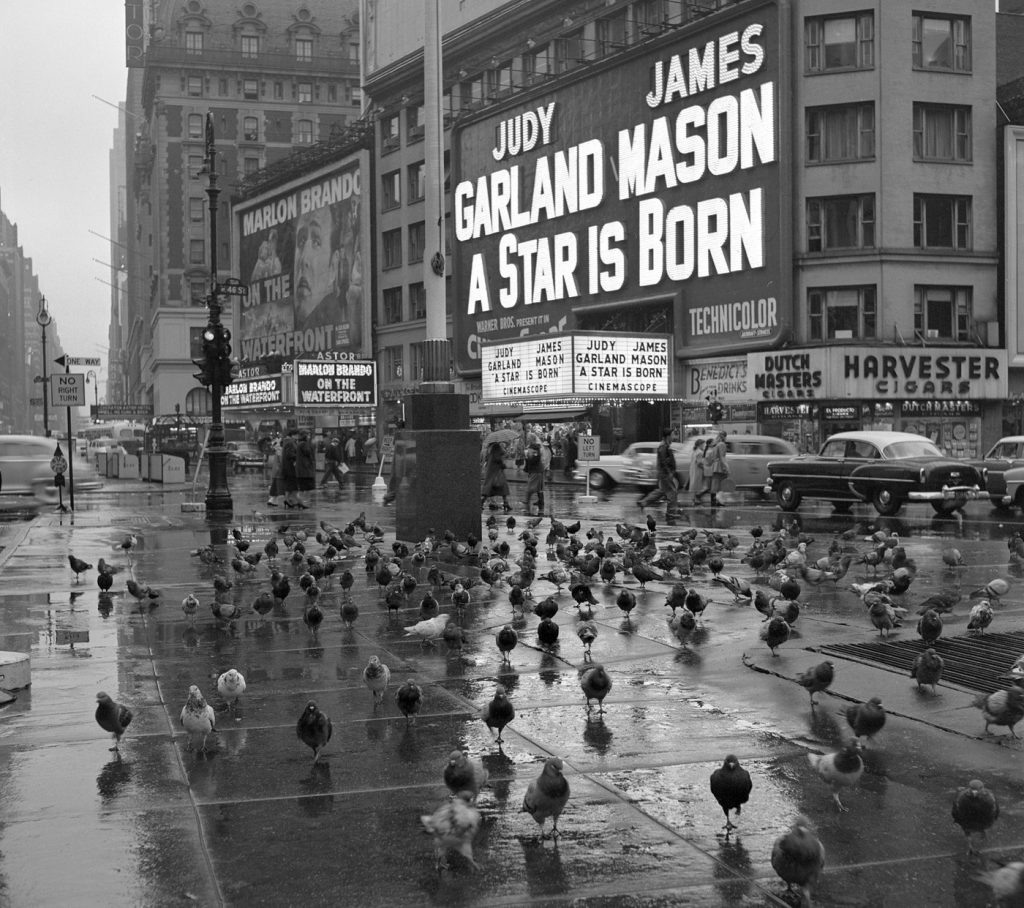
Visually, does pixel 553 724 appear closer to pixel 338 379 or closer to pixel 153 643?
pixel 153 643

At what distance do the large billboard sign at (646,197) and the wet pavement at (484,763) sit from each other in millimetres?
34025

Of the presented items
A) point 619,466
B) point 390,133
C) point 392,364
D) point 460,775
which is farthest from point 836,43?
point 460,775

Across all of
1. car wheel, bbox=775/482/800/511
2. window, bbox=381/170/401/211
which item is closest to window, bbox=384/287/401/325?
window, bbox=381/170/401/211

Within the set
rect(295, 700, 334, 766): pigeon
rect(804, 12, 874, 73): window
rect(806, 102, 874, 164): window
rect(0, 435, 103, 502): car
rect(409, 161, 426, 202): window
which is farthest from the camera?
rect(409, 161, 426, 202): window

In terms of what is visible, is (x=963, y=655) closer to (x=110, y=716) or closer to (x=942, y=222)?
(x=110, y=716)

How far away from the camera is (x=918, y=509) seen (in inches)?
1076

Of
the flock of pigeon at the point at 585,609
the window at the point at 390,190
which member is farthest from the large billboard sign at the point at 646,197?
the flock of pigeon at the point at 585,609

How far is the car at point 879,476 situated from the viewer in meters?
24.5

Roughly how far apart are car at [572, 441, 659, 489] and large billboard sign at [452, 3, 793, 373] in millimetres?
7410

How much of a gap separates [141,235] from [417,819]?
535ft

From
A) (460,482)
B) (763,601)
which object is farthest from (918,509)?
(763,601)

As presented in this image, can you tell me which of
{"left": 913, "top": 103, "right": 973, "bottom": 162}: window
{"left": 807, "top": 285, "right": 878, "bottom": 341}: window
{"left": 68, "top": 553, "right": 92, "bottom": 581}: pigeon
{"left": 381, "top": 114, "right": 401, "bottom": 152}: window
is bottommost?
{"left": 68, "top": 553, "right": 92, "bottom": 581}: pigeon

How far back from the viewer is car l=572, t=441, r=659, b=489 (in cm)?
3850

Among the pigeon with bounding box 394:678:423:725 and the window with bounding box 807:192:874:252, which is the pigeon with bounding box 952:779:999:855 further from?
the window with bounding box 807:192:874:252
